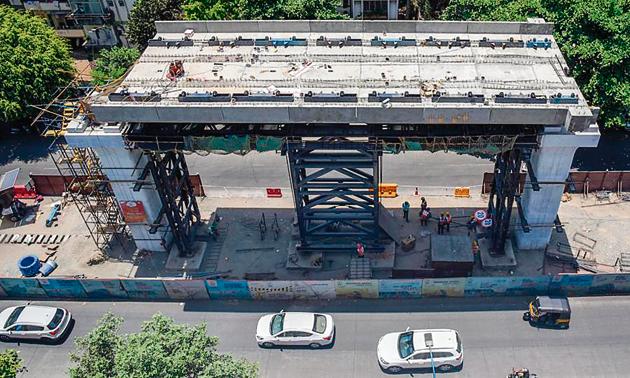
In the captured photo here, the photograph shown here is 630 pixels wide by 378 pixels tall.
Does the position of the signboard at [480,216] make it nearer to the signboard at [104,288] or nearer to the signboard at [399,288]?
the signboard at [399,288]

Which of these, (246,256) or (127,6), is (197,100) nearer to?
(246,256)

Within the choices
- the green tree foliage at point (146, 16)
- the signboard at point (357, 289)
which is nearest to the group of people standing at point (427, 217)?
the signboard at point (357, 289)

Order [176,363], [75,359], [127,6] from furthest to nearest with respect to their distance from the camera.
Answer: [127,6], [75,359], [176,363]

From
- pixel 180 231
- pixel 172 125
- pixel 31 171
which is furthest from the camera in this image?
pixel 31 171

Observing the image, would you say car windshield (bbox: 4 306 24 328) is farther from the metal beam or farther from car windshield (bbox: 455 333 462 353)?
car windshield (bbox: 455 333 462 353)

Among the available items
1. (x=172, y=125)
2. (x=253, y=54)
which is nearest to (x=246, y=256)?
(x=172, y=125)

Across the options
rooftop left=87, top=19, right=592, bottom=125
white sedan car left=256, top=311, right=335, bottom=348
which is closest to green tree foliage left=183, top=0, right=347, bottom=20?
rooftop left=87, top=19, right=592, bottom=125
